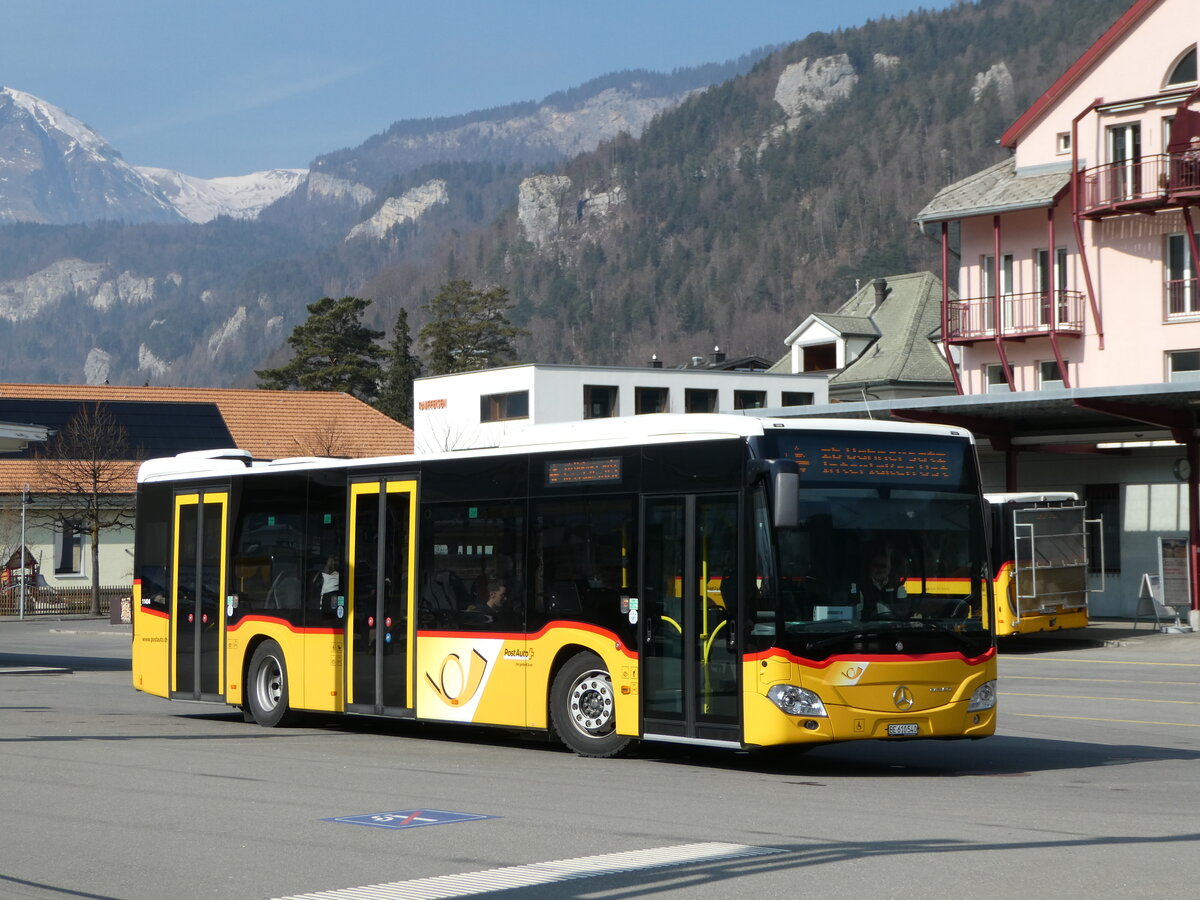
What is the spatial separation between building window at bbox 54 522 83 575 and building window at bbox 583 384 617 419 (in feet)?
86.3

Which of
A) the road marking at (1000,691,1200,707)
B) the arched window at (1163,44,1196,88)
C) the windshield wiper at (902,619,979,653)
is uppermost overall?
the arched window at (1163,44,1196,88)

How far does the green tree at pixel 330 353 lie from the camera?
115688 mm

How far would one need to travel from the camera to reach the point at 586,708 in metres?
14.6

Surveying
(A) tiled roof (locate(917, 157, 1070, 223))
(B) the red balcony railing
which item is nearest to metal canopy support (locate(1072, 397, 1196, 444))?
(B) the red balcony railing

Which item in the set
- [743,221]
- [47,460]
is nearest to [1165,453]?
[47,460]

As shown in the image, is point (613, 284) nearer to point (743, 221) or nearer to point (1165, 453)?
point (743, 221)

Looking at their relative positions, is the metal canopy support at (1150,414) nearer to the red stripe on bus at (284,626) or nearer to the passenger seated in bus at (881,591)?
the red stripe on bus at (284,626)

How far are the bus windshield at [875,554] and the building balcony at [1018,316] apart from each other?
106ft

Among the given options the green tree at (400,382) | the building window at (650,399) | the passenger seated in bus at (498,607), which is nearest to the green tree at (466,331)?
the green tree at (400,382)

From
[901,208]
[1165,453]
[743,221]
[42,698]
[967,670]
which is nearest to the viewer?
[967,670]

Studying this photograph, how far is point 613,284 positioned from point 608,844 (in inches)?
6913

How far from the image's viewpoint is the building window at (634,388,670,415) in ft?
264

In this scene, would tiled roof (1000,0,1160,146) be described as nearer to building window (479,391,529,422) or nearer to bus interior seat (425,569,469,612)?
bus interior seat (425,569,469,612)

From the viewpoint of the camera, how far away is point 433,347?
421 feet
